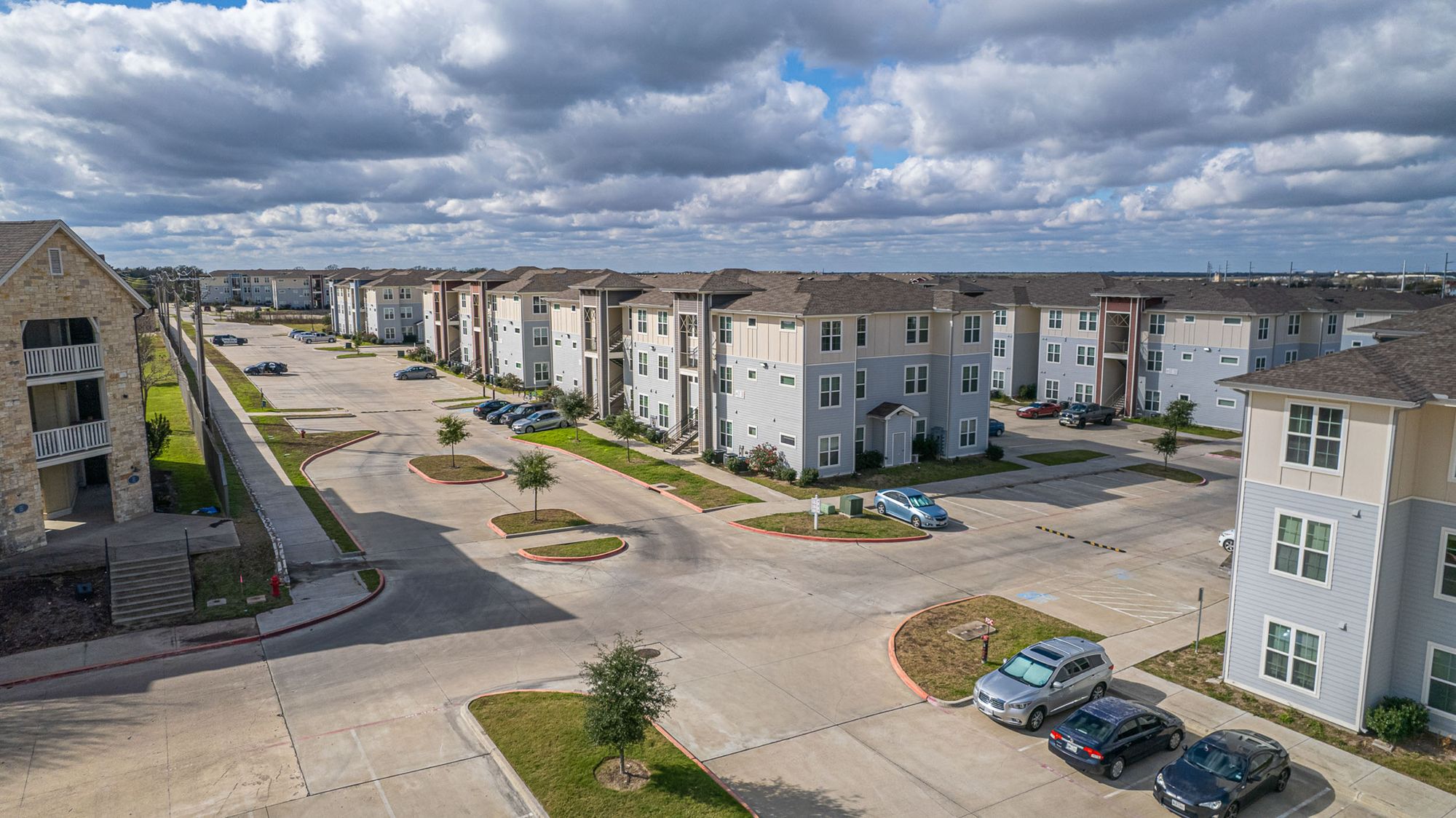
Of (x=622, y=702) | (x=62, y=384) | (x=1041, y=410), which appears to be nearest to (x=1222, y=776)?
(x=622, y=702)

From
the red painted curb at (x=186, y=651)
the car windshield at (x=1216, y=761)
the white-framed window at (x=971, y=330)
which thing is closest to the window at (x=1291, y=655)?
the car windshield at (x=1216, y=761)

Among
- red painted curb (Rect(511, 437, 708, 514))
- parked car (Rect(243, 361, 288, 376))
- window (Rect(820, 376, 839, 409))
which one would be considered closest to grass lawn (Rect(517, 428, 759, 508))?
red painted curb (Rect(511, 437, 708, 514))

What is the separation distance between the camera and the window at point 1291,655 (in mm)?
20328

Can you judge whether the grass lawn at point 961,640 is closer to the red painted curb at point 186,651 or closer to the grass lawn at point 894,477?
the grass lawn at point 894,477

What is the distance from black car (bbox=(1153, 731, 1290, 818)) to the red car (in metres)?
49.3

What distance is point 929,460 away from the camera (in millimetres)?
47375

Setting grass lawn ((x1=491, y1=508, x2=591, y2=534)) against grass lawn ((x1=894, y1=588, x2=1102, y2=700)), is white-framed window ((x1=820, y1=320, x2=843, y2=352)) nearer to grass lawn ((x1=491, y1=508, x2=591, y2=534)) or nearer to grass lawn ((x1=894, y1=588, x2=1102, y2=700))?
grass lawn ((x1=491, y1=508, x2=591, y2=534))

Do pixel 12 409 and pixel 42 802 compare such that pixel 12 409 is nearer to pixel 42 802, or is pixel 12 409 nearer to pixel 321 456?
pixel 42 802

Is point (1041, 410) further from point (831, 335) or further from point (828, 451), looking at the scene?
point (831, 335)

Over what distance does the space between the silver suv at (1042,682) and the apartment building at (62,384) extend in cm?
2917

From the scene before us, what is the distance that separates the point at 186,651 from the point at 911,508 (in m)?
26.4

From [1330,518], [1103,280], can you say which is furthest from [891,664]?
[1103,280]

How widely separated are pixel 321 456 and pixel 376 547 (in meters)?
19.4

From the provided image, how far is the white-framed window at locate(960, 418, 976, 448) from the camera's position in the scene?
1925 inches
